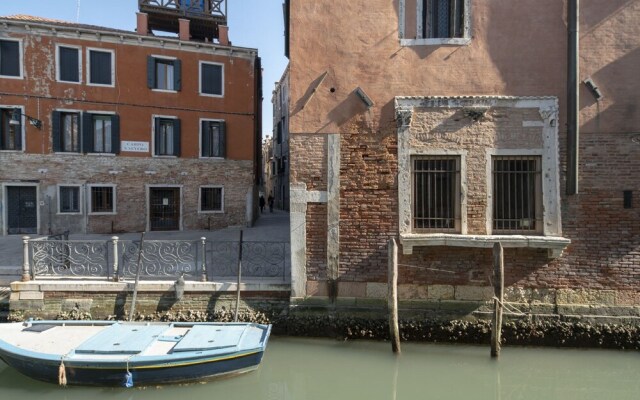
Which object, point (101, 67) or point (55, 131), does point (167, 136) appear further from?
point (55, 131)

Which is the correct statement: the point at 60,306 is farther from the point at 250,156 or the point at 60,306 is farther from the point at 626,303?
the point at 250,156

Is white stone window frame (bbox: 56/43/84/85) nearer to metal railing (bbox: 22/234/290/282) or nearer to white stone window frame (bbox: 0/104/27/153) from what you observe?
white stone window frame (bbox: 0/104/27/153)

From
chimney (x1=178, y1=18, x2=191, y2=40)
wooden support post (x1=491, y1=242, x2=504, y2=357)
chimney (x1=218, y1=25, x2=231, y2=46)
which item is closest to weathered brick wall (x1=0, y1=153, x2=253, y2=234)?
chimney (x1=178, y1=18, x2=191, y2=40)

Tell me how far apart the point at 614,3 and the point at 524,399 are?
5431 mm

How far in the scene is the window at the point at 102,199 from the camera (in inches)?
520

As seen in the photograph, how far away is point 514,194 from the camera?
5750mm

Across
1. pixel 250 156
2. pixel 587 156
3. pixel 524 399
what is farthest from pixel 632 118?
pixel 250 156

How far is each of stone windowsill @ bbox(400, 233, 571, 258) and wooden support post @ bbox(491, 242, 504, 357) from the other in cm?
22

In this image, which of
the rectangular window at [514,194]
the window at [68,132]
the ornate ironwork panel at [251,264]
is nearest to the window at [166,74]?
the window at [68,132]

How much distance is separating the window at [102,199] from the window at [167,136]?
2.00 metres

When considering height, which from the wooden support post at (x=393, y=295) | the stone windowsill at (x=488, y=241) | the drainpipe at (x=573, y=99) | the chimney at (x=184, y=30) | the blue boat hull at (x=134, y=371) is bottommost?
the blue boat hull at (x=134, y=371)

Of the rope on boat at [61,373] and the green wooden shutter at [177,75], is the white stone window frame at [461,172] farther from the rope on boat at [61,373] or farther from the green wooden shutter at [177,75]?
the green wooden shutter at [177,75]

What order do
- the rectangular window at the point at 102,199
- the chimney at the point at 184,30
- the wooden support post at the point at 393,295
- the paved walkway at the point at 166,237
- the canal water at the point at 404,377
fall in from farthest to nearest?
the chimney at the point at 184,30, the rectangular window at the point at 102,199, the paved walkway at the point at 166,237, the wooden support post at the point at 393,295, the canal water at the point at 404,377

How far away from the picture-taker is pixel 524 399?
4.66 metres
